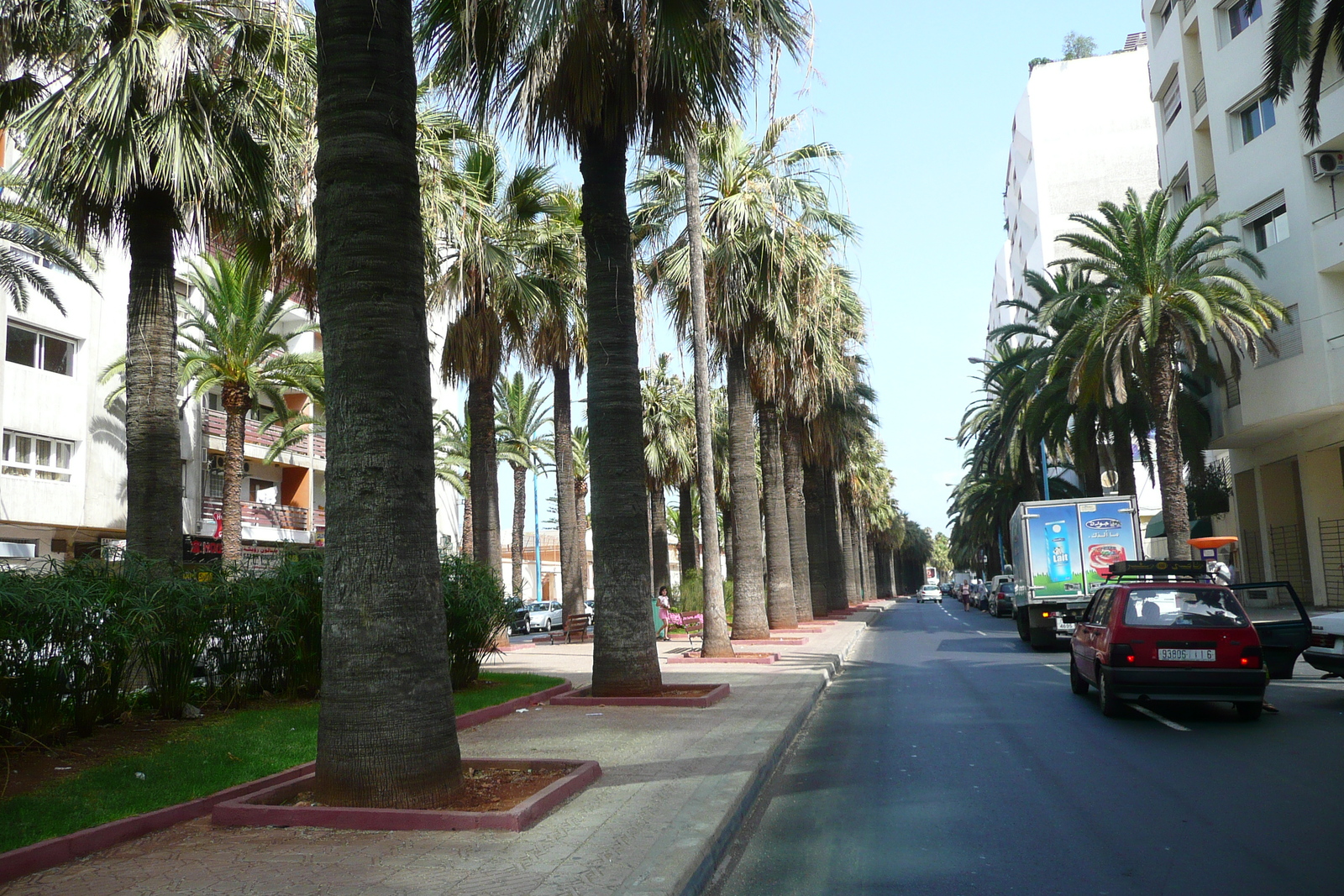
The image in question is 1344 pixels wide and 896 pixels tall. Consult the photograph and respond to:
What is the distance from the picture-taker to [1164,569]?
1405 cm

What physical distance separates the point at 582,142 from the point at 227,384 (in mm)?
20043

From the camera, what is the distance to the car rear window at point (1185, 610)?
38.1 feet

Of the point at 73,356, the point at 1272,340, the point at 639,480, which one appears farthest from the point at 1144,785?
the point at 73,356

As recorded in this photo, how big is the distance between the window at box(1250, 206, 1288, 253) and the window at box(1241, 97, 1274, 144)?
2543mm

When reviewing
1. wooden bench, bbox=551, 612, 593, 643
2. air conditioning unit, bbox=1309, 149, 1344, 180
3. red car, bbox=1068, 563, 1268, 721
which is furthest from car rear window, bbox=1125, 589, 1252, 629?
air conditioning unit, bbox=1309, 149, 1344, 180

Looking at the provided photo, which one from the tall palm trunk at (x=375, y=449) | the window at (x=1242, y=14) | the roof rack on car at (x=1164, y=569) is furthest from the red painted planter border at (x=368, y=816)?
the window at (x=1242, y=14)

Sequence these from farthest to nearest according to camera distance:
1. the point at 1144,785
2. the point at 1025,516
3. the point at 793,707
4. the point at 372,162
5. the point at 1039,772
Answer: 1. the point at 1025,516
2. the point at 793,707
3. the point at 1039,772
4. the point at 1144,785
5. the point at 372,162

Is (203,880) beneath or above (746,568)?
beneath

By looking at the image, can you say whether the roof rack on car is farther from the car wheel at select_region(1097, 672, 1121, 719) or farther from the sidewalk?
the sidewalk

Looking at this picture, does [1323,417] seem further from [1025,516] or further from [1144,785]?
[1144,785]

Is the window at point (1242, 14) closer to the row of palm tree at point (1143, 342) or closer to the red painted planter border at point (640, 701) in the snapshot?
the row of palm tree at point (1143, 342)

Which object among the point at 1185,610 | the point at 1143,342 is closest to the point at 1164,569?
the point at 1185,610

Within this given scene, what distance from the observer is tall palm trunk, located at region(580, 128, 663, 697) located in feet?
41.9

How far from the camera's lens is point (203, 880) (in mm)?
5348
